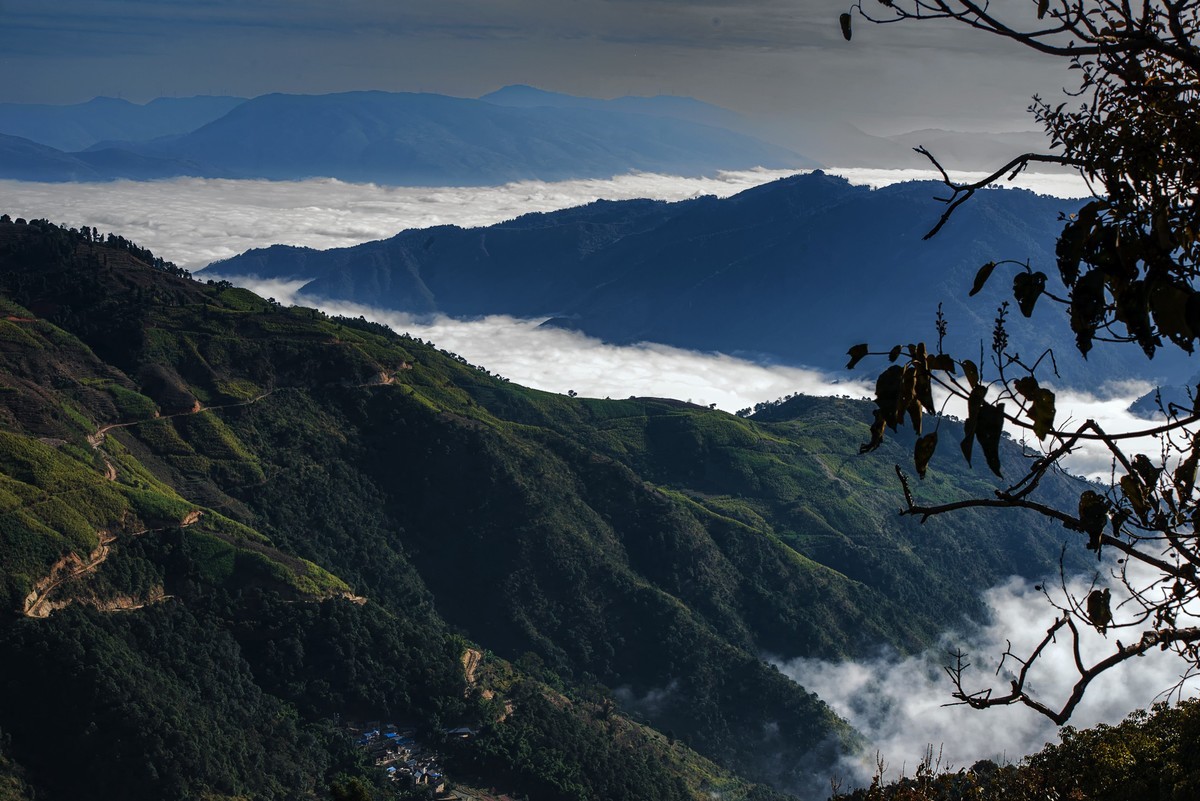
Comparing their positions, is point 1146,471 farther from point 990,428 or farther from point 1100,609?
point 990,428

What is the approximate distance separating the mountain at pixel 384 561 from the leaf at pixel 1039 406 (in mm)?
58415

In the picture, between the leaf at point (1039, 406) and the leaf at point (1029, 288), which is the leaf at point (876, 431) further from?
the leaf at point (1029, 288)

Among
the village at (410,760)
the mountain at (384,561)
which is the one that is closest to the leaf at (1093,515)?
the mountain at (384,561)

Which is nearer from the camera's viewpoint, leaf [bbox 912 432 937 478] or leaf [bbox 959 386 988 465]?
leaf [bbox 959 386 988 465]

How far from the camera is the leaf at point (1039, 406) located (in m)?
6.42

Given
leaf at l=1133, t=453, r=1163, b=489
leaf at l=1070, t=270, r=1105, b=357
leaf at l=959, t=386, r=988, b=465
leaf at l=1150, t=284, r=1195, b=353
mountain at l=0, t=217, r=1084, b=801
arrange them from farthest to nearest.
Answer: mountain at l=0, t=217, r=1084, b=801 < leaf at l=1133, t=453, r=1163, b=489 < leaf at l=1070, t=270, r=1105, b=357 < leaf at l=1150, t=284, r=1195, b=353 < leaf at l=959, t=386, r=988, b=465

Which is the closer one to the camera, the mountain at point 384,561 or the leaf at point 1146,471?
the leaf at point 1146,471

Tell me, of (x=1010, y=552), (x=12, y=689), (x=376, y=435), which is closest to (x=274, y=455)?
(x=376, y=435)

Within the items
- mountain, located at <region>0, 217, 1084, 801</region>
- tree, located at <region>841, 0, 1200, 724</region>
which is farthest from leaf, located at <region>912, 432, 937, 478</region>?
mountain, located at <region>0, 217, 1084, 801</region>

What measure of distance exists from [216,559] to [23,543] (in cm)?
1362

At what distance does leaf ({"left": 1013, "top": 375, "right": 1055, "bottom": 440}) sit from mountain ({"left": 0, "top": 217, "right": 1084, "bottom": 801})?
5841cm

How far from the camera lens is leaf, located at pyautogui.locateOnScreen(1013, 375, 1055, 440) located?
6.42 metres

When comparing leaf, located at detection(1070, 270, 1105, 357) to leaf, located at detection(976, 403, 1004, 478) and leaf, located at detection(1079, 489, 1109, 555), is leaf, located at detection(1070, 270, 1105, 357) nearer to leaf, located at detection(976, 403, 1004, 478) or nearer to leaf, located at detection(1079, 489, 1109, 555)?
leaf, located at detection(1079, 489, 1109, 555)

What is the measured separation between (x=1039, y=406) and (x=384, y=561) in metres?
95.1
